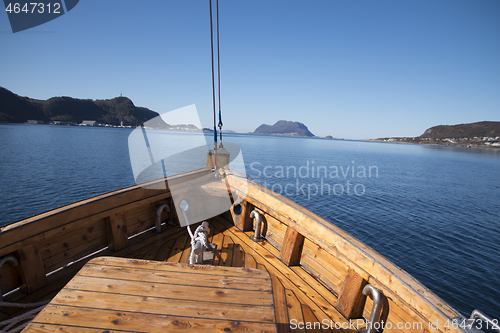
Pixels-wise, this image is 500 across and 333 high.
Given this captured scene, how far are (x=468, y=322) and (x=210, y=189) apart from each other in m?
4.24

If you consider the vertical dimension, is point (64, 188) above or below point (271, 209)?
below

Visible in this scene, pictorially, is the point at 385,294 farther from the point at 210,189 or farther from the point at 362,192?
the point at 362,192

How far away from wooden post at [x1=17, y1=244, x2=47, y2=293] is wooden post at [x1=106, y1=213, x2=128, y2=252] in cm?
92

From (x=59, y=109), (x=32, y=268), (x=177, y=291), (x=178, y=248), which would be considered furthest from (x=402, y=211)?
(x=59, y=109)

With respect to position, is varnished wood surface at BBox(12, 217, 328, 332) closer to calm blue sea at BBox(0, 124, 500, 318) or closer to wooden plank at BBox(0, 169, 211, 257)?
wooden plank at BBox(0, 169, 211, 257)

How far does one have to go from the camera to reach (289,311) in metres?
2.73

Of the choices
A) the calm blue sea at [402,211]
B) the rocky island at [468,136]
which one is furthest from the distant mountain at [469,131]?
the calm blue sea at [402,211]

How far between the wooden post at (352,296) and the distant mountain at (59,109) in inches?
3505

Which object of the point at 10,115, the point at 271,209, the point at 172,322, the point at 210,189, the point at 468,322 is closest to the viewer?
the point at 172,322

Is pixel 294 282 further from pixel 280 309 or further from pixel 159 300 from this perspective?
pixel 159 300

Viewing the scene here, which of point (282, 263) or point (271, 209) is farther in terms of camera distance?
point (271, 209)

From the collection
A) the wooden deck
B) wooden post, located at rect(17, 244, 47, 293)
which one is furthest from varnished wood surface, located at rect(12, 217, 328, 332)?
wooden post, located at rect(17, 244, 47, 293)

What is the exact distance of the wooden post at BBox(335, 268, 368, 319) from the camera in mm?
2625

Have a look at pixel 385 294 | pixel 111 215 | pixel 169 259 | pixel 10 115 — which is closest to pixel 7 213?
pixel 111 215
